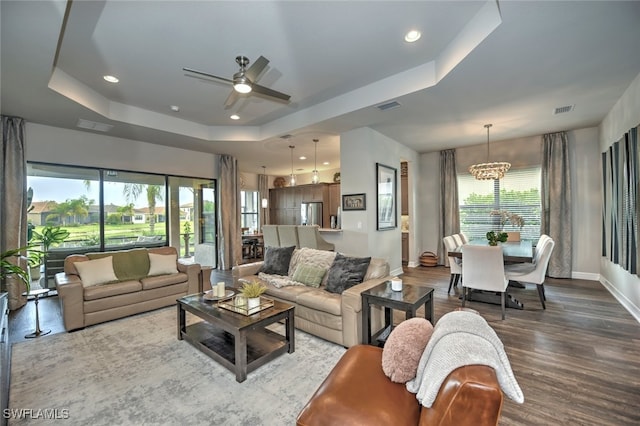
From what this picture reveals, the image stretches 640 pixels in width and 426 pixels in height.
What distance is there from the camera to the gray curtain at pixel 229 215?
22.7 feet

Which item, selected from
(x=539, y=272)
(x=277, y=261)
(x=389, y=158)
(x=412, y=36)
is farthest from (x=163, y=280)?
(x=539, y=272)

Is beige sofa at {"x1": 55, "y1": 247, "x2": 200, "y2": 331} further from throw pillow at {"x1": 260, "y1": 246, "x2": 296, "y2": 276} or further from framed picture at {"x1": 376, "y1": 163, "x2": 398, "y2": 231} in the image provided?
framed picture at {"x1": 376, "y1": 163, "x2": 398, "y2": 231}

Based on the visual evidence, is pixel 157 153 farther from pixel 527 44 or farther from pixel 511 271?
pixel 511 271

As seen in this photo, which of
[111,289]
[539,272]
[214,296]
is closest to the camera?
[214,296]

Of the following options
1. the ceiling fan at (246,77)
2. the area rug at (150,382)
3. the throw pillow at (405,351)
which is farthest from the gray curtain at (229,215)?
the throw pillow at (405,351)

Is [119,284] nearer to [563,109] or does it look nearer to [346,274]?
[346,274]

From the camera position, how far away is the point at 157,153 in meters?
5.98

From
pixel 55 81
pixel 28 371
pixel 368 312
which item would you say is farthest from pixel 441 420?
pixel 55 81

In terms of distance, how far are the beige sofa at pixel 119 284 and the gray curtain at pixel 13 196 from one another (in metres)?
1.39

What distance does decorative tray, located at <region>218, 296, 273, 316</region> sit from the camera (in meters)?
2.58

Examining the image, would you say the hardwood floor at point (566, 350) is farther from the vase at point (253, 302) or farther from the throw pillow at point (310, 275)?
the vase at point (253, 302)

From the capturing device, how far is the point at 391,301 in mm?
2438

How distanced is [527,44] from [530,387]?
304 centimetres

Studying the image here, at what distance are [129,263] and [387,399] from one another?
414 cm
